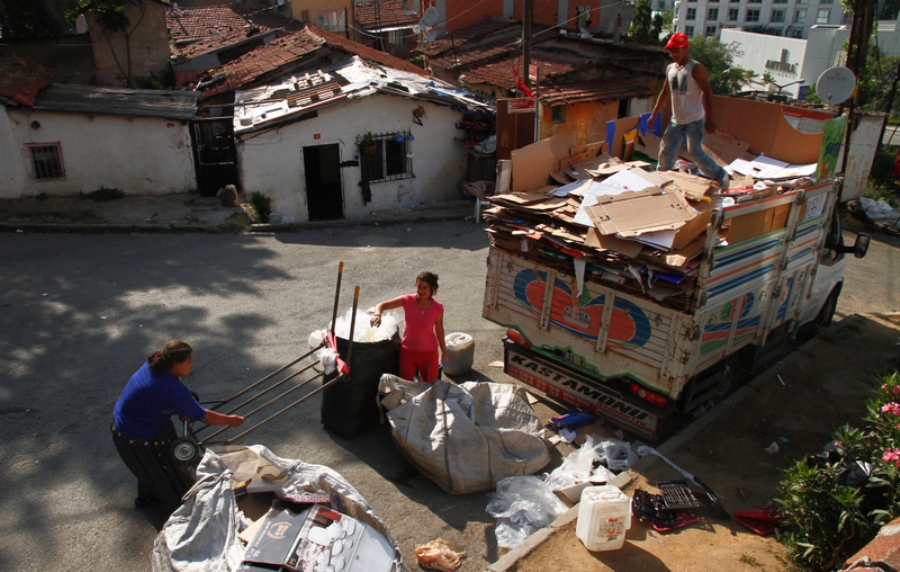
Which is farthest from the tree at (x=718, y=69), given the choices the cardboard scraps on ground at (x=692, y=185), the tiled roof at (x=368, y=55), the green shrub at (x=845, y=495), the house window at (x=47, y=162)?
the green shrub at (x=845, y=495)

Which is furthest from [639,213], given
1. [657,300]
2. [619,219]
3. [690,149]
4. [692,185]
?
[690,149]

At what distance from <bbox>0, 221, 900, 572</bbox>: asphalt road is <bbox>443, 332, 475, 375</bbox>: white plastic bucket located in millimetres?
189

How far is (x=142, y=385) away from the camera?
177 inches

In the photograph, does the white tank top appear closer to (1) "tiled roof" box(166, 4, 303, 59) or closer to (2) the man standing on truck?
(2) the man standing on truck

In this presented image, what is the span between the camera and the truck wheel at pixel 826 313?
8.72 m

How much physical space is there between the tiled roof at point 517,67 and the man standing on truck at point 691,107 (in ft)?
36.9

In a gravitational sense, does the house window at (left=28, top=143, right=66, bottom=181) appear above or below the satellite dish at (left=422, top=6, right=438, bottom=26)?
below

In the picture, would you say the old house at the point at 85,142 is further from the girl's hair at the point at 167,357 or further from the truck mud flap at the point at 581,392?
the girl's hair at the point at 167,357

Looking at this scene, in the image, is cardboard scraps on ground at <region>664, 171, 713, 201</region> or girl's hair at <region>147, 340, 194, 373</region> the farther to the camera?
cardboard scraps on ground at <region>664, 171, 713, 201</region>

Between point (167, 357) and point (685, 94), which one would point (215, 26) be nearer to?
point (685, 94)

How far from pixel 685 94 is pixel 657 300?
2.87 metres

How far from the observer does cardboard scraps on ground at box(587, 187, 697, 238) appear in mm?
5500

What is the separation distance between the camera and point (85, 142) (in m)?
13.9

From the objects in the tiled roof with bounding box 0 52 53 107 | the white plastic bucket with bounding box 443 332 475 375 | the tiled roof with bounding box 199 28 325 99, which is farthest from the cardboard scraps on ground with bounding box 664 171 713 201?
the tiled roof with bounding box 199 28 325 99
